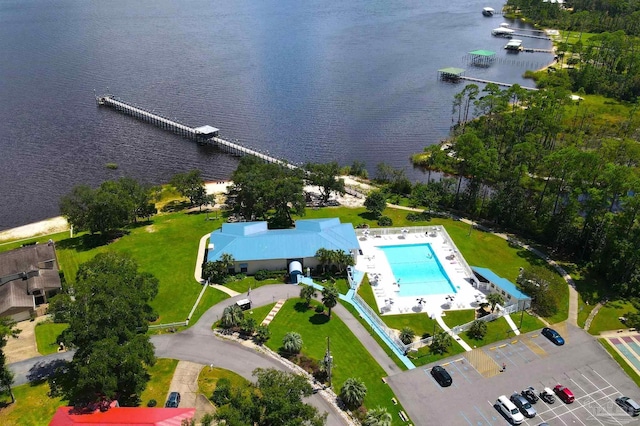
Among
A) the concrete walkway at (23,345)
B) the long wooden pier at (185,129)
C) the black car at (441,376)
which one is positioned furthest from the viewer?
the long wooden pier at (185,129)

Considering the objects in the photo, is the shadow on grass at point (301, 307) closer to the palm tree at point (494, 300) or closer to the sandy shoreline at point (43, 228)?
the palm tree at point (494, 300)

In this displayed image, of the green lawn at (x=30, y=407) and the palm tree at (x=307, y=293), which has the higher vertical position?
the palm tree at (x=307, y=293)

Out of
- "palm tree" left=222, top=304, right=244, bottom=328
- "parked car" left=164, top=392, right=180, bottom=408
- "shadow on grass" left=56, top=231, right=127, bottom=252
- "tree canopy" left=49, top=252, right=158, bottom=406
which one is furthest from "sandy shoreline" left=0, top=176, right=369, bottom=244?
"parked car" left=164, top=392, right=180, bottom=408

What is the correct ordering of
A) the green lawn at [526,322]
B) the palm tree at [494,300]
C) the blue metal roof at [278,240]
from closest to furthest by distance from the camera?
1. the green lawn at [526,322]
2. the palm tree at [494,300]
3. the blue metal roof at [278,240]

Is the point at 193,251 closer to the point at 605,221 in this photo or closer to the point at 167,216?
the point at 167,216

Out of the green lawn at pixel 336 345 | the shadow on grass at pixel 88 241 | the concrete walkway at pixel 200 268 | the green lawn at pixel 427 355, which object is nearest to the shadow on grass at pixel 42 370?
the concrete walkway at pixel 200 268

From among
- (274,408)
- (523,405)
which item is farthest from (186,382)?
(523,405)

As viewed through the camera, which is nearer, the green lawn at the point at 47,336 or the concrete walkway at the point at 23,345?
the concrete walkway at the point at 23,345
